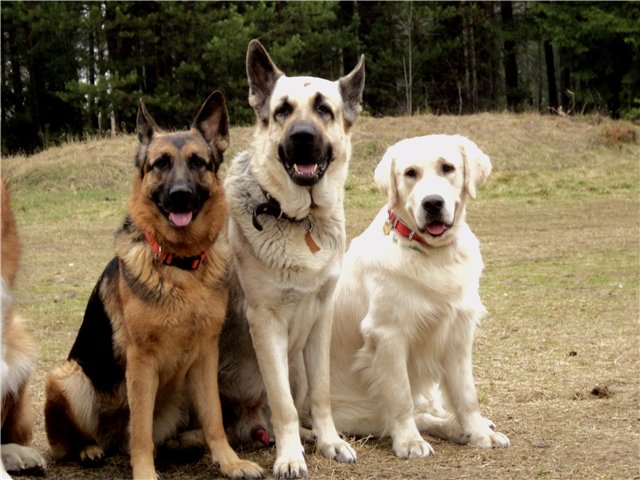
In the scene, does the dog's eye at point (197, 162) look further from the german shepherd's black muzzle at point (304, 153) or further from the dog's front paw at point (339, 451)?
the dog's front paw at point (339, 451)

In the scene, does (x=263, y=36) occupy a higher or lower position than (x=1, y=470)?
higher

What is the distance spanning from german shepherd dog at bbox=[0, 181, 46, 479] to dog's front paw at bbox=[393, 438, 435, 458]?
6.17ft

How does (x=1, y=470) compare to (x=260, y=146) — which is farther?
(x=260, y=146)

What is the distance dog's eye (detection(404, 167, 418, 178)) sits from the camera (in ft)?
15.5

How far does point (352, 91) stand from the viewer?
4836mm

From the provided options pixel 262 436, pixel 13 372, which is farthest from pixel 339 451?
pixel 13 372

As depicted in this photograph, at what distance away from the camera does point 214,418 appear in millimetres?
4262

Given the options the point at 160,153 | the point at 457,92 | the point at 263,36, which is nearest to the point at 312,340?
the point at 160,153

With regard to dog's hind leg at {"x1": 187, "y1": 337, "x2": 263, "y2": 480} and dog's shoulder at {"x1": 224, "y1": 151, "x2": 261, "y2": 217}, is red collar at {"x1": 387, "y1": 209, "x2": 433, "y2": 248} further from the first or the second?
dog's hind leg at {"x1": 187, "y1": 337, "x2": 263, "y2": 480}

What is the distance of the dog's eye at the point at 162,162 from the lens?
421cm

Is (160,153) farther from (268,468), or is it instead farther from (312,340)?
(268,468)

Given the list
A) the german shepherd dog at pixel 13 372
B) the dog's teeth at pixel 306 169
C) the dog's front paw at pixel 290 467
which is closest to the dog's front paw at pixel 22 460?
the german shepherd dog at pixel 13 372

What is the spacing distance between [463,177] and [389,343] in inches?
40.6

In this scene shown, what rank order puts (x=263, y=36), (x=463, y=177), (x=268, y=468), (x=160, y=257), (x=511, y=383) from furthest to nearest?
(x=263, y=36) → (x=511, y=383) → (x=463, y=177) → (x=268, y=468) → (x=160, y=257)
